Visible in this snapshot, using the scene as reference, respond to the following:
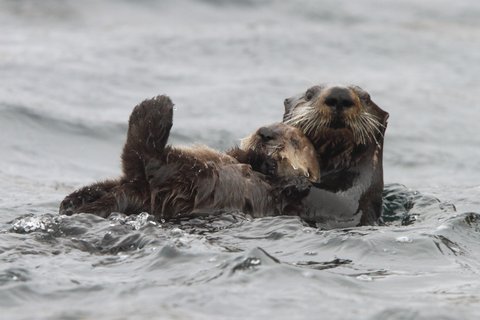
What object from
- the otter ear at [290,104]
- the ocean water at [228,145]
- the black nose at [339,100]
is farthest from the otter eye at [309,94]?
the ocean water at [228,145]

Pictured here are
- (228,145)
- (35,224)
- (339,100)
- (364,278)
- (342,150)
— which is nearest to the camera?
(364,278)

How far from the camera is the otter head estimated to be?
5859 mm

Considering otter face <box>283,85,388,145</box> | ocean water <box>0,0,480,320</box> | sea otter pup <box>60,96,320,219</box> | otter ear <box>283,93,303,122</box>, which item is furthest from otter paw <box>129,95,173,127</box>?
otter ear <box>283,93,303,122</box>

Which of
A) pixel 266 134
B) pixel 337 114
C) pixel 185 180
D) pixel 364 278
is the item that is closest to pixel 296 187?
pixel 266 134

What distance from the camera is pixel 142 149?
554 cm

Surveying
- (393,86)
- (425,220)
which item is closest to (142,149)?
(425,220)

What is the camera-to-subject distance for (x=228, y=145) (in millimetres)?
10508

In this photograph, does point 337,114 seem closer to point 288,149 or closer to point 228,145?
point 288,149

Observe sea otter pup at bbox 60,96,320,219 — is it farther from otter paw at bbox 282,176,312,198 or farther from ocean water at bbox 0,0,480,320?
ocean water at bbox 0,0,480,320

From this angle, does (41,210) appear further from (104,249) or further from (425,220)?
(425,220)

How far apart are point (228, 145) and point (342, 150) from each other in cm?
438

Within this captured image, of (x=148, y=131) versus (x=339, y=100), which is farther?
(x=339, y=100)

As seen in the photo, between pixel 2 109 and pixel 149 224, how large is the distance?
5.66 meters

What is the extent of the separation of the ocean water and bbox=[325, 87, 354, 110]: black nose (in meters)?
0.83
